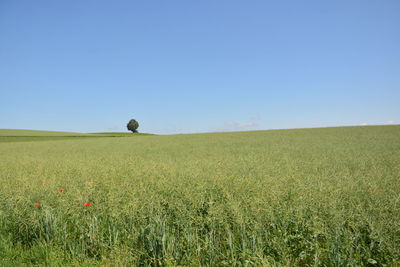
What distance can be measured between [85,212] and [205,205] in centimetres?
246

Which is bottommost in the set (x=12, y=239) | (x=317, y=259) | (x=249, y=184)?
(x=12, y=239)

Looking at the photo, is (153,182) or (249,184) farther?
(153,182)

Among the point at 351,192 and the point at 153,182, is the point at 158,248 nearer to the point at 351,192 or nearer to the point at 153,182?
the point at 153,182

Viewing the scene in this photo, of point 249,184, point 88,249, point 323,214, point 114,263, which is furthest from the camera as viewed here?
point 249,184

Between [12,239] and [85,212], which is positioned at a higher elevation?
[85,212]

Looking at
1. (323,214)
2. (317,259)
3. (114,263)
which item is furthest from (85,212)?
(323,214)

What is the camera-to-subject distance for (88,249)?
156 inches

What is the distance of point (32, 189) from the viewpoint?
A: 641 centimetres

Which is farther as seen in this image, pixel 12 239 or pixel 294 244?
pixel 12 239

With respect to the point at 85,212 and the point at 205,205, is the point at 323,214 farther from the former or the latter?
the point at 85,212

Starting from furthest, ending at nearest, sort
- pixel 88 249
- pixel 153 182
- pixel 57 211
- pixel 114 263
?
pixel 153 182 < pixel 57 211 < pixel 88 249 < pixel 114 263

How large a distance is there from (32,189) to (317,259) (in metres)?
6.88

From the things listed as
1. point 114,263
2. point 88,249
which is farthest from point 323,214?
point 88,249

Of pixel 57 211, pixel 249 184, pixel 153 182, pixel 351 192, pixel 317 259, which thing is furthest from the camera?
pixel 153 182
